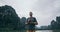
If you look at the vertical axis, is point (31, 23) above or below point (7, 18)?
below

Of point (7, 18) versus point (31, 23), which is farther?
point (7, 18)

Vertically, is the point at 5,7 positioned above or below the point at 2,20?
above

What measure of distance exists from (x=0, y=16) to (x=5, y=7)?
2524 centimetres

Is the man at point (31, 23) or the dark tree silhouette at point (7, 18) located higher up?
the dark tree silhouette at point (7, 18)

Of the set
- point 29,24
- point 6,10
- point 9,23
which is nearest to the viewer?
point 29,24

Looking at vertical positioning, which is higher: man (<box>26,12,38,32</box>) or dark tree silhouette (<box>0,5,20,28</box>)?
dark tree silhouette (<box>0,5,20,28</box>)

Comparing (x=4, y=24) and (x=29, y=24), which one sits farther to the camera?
(x=4, y=24)

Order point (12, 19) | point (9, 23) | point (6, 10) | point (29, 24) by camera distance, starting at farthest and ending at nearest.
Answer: point (6, 10) → point (12, 19) → point (9, 23) → point (29, 24)

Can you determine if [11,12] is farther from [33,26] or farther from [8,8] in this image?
[33,26]

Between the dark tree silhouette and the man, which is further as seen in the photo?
the dark tree silhouette

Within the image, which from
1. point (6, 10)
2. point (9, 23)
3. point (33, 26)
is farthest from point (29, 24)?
point (6, 10)

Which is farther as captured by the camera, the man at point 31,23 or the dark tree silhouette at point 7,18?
the dark tree silhouette at point 7,18

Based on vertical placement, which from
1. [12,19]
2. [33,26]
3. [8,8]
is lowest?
[33,26]

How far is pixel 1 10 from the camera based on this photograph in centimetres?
14962
